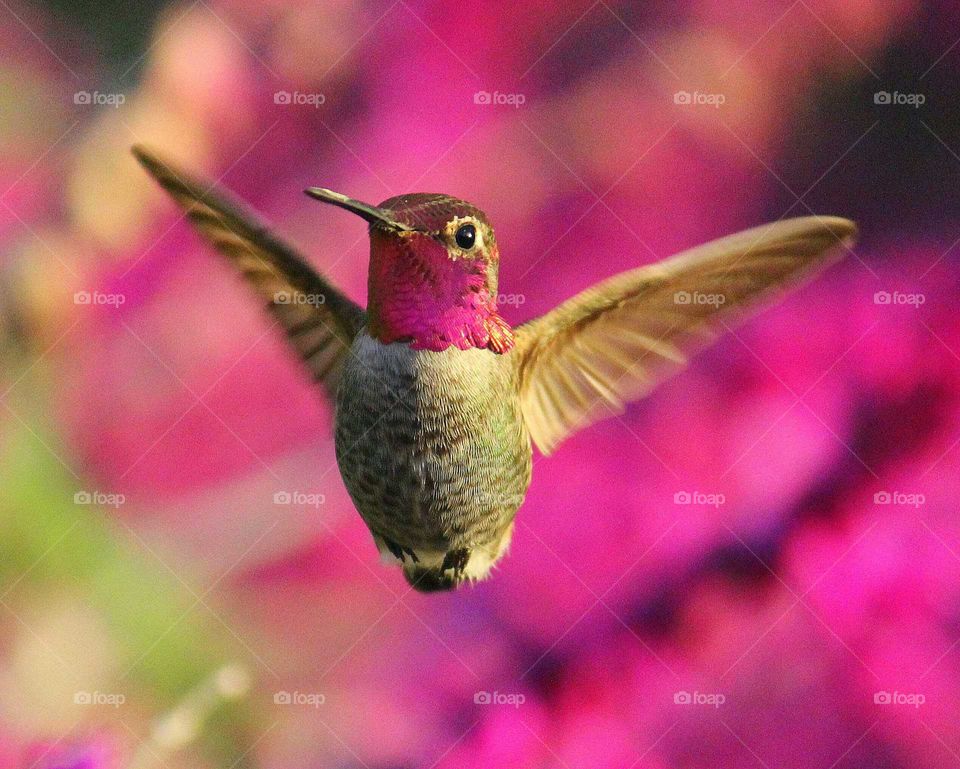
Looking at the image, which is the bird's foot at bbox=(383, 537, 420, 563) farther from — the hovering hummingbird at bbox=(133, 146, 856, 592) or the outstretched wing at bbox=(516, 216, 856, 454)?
the outstretched wing at bbox=(516, 216, 856, 454)

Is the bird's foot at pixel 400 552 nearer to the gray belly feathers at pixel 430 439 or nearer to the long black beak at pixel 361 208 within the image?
the gray belly feathers at pixel 430 439

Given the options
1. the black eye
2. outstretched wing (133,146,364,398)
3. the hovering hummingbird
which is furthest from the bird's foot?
the black eye

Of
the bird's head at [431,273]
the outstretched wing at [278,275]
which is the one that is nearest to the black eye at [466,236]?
the bird's head at [431,273]

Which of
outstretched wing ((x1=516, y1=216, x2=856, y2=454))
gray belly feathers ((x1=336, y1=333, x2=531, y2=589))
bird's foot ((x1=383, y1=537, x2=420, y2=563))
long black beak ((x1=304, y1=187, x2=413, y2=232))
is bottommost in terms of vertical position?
bird's foot ((x1=383, y1=537, x2=420, y2=563))

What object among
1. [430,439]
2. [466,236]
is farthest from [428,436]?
[466,236]

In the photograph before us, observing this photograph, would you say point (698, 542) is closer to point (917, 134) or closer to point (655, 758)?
point (655, 758)

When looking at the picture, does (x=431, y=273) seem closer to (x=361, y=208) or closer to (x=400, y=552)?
(x=361, y=208)

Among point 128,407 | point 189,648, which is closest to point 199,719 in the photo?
point 189,648

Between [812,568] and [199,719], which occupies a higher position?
[812,568]
